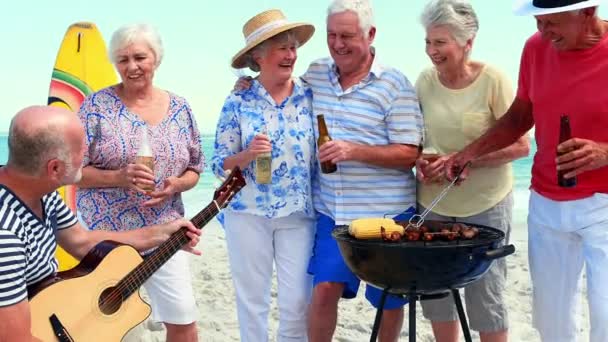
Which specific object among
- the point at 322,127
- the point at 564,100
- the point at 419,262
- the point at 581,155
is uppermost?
the point at 564,100

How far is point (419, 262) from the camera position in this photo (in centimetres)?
313

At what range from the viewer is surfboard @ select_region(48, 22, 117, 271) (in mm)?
6160

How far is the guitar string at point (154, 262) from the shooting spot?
3540 millimetres

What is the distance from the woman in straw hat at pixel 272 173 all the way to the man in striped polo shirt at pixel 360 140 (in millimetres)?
125

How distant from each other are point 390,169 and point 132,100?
1.41m

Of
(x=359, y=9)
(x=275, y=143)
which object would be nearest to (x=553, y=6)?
(x=359, y=9)

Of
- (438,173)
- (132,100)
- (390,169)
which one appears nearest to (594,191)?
(438,173)

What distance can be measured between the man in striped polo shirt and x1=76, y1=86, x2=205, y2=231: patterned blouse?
0.78 meters

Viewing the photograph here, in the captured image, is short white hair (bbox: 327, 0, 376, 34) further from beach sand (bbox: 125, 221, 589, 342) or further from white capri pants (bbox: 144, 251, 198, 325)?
beach sand (bbox: 125, 221, 589, 342)

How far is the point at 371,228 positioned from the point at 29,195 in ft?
4.72

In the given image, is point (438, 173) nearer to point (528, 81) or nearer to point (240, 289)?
point (528, 81)

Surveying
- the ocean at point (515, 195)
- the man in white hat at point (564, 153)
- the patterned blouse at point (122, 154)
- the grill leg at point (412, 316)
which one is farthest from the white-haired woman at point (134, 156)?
the ocean at point (515, 195)

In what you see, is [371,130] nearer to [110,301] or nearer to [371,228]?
[371,228]

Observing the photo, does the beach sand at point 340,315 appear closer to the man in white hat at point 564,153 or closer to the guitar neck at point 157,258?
the guitar neck at point 157,258
